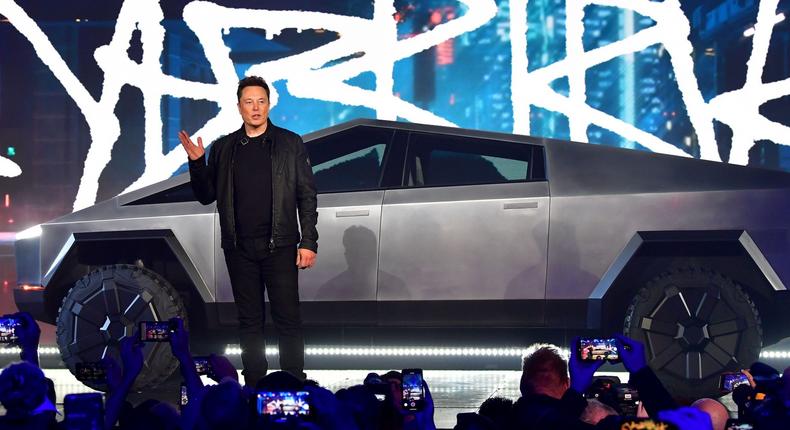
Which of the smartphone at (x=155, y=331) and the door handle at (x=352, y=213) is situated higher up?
the door handle at (x=352, y=213)

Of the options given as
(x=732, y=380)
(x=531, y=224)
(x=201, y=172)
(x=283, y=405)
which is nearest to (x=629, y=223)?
(x=531, y=224)

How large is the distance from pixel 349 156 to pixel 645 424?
3.78 m

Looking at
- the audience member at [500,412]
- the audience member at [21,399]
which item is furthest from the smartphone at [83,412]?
the audience member at [500,412]

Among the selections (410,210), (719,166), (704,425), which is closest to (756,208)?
(719,166)

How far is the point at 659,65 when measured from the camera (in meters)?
8.69

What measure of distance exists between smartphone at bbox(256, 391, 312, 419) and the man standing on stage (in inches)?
93.9

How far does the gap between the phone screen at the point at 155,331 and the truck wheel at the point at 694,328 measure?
2.56 m

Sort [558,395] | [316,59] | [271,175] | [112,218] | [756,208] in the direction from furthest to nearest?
[316,59]
[112,218]
[756,208]
[271,175]
[558,395]

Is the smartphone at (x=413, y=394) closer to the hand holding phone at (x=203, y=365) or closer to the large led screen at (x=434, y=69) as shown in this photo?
the hand holding phone at (x=203, y=365)

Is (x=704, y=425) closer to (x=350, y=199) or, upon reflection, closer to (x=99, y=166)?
(x=350, y=199)

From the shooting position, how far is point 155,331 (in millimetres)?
3359

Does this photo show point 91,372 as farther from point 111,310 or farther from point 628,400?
point 111,310

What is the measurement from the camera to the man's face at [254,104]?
15.1 ft

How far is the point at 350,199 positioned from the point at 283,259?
0.83 m
